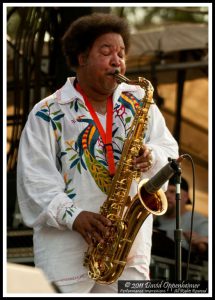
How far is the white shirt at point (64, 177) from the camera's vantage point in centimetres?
633

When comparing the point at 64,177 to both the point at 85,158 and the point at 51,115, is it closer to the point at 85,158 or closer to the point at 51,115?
the point at 85,158

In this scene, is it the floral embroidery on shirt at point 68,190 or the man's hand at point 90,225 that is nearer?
the man's hand at point 90,225

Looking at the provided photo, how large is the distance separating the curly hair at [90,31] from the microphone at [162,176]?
1.06m

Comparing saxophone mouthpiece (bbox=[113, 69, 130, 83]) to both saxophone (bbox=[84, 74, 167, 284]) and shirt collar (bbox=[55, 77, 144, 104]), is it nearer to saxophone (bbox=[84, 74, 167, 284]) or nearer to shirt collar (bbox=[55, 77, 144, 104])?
saxophone (bbox=[84, 74, 167, 284])

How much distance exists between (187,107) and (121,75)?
6948 mm

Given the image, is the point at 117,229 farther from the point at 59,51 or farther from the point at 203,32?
the point at 203,32

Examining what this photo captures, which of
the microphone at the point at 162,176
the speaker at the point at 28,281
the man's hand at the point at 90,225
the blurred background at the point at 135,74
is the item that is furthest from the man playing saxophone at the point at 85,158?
the blurred background at the point at 135,74

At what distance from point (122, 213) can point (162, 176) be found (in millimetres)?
690

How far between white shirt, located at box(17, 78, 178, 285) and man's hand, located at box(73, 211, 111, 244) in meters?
0.04

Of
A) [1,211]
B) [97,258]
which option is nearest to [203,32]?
[1,211]

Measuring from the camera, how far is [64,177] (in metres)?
6.45

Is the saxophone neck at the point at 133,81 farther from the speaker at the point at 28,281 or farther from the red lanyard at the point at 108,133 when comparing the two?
the speaker at the point at 28,281

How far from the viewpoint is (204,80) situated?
12.9 m

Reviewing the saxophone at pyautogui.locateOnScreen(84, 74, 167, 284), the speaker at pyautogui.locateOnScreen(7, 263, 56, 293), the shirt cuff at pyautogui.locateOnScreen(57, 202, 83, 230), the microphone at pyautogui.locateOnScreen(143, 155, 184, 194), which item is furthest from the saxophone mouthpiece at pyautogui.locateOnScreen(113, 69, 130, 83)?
the speaker at pyautogui.locateOnScreen(7, 263, 56, 293)
